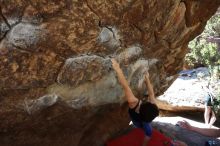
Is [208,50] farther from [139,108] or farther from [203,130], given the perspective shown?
[139,108]

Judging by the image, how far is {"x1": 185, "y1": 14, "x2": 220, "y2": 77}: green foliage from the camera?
1295 centimetres

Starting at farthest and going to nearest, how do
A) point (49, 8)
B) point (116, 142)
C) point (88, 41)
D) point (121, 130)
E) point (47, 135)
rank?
point (121, 130) → point (116, 142) → point (47, 135) → point (88, 41) → point (49, 8)

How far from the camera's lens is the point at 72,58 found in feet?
13.7

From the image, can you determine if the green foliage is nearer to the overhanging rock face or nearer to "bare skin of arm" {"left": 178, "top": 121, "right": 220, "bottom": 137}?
"bare skin of arm" {"left": 178, "top": 121, "right": 220, "bottom": 137}

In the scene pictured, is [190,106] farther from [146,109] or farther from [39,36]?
[39,36]

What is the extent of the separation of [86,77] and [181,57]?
2873mm

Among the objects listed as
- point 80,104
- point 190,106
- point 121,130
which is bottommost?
point 190,106

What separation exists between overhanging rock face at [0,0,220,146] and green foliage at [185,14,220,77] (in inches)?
267

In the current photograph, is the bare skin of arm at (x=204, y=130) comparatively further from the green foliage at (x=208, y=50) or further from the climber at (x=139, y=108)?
the green foliage at (x=208, y=50)

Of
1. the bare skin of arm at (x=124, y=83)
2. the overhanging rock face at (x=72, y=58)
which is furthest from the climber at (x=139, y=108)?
the overhanging rock face at (x=72, y=58)

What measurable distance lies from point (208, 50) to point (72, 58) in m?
9.79

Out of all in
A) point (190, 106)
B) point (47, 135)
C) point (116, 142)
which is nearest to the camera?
point (47, 135)

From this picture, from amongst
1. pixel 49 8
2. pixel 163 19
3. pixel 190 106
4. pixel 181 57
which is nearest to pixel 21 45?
pixel 49 8

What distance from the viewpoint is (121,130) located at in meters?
6.46
